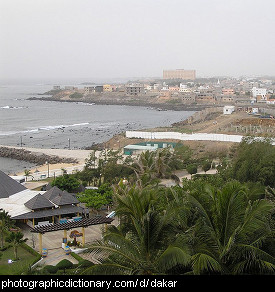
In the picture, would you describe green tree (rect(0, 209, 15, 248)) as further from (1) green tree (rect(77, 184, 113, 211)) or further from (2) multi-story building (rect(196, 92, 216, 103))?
(2) multi-story building (rect(196, 92, 216, 103))

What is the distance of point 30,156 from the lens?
1029 inches

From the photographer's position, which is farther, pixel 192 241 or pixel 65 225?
pixel 65 225

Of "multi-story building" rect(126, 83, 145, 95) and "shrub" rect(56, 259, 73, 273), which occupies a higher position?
"shrub" rect(56, 259, 73, 273)

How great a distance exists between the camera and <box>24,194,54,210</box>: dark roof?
11.1 m

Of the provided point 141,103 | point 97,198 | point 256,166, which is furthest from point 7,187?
point 141,103

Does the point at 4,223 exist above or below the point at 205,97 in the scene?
above

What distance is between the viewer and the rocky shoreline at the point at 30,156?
80.5ft

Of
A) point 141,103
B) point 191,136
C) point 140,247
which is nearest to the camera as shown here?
point 140,247

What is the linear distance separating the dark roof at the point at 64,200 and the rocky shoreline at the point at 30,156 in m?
12.0

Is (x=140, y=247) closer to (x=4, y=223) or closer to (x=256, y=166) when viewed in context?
(x=4, y=223)

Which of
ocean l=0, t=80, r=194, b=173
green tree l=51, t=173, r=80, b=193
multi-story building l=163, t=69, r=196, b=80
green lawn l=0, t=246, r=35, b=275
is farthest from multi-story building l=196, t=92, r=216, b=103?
multi-story building l=163, t=69, r=196, b=80

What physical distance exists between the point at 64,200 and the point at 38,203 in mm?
737

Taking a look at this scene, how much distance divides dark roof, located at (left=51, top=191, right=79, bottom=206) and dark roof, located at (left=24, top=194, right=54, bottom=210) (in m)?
0.24
